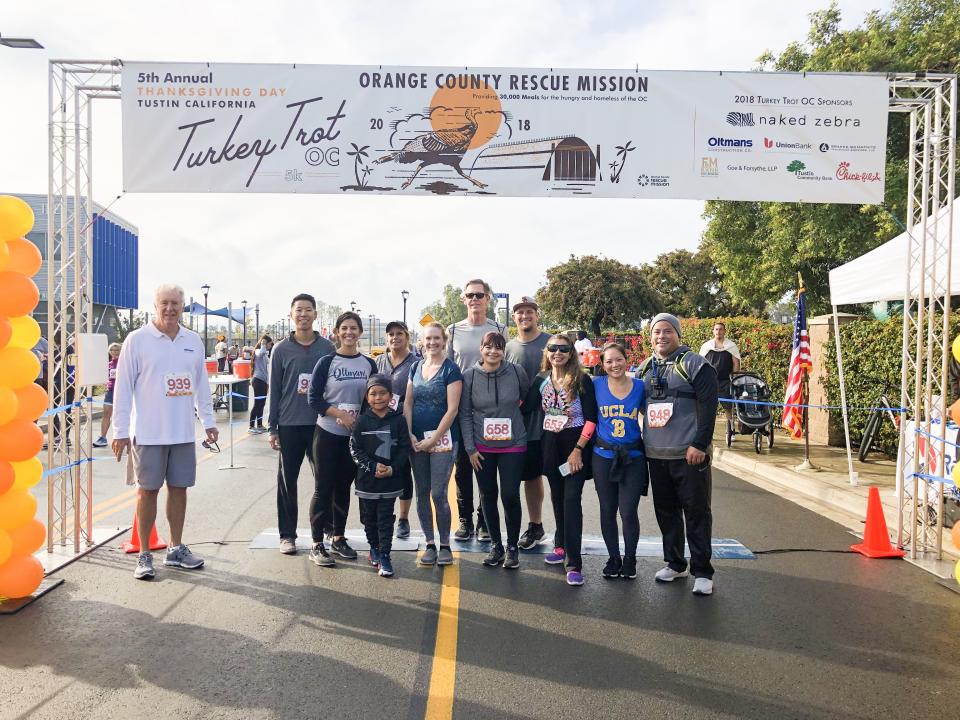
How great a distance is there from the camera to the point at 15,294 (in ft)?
15.7

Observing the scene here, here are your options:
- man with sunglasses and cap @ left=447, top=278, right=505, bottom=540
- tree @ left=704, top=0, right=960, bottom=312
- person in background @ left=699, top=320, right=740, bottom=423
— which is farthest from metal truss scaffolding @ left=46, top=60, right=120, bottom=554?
tree @ left=704, top=0, right=960, bottom=312

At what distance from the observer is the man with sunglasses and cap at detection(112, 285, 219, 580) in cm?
546

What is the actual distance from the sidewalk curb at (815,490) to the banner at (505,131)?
10.4ft

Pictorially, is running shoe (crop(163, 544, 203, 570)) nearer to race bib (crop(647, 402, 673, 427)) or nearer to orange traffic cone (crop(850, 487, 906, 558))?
race bib (crop(647, 402, 673, 427))

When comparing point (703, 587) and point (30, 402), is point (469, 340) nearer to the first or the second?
point (703, 587)

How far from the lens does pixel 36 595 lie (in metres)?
4.98

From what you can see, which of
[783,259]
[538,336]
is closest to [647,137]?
[538,336]

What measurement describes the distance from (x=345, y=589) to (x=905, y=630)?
3.64 m

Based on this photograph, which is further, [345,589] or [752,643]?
[345,589]

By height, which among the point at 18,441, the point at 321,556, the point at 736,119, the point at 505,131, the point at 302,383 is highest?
the point at 736,119

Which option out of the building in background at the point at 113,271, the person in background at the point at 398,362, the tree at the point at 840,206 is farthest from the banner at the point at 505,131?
the building in background at the point at 113,271

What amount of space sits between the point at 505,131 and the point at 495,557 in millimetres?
3735

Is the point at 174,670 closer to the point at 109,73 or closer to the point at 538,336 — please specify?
the point at 538,336

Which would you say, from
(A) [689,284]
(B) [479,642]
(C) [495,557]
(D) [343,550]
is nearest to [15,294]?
(D) [343,550]
